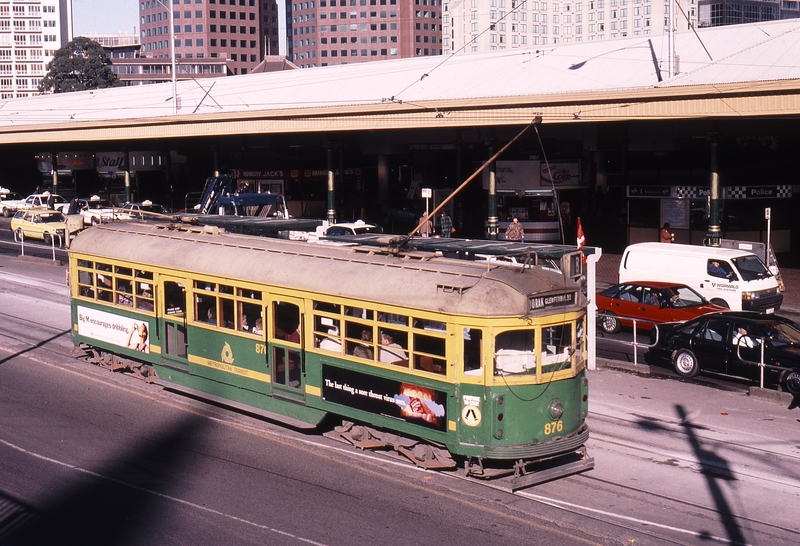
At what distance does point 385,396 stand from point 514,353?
2.02 m

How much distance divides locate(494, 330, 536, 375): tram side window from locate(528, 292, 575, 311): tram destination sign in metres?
0.37

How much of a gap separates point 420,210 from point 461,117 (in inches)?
678

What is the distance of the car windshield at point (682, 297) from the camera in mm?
24078

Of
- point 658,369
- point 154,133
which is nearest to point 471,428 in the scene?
point 658,369

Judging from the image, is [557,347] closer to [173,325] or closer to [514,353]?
[514,353]

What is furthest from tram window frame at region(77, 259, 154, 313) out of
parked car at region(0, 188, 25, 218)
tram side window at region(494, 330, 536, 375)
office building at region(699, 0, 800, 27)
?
office building at region(699, 0, 800, 27)

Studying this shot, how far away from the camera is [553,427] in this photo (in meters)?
13.0

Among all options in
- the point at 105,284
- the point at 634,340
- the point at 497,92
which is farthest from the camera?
the point at 497,92

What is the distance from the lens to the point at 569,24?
18275cm

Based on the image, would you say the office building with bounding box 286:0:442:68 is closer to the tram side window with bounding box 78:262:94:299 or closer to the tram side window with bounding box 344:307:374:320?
the tram side window with bounding box 78:262:94:299

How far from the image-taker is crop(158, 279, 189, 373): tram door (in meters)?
17.3

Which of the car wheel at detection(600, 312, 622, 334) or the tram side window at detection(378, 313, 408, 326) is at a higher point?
the tram side window at detection(378, 313, 408, 326)

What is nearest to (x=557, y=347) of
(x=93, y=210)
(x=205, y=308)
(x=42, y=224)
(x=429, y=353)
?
(x=429, y=353)

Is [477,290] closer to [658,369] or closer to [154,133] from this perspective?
[658,369]
